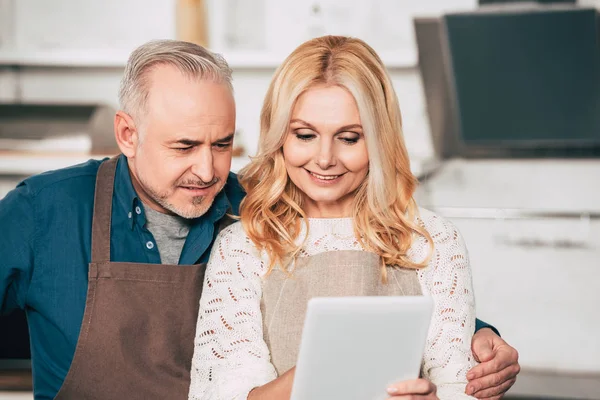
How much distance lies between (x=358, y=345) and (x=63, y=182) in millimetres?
809

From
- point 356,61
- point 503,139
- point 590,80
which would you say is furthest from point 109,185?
point 590,80

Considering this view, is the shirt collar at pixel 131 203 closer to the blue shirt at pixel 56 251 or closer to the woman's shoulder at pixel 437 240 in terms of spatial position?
the blue shirt at pixel 56 251

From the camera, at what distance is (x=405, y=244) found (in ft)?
4.98

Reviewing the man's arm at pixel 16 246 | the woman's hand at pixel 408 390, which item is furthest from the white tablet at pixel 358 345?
the man's arm at pixel 16 246

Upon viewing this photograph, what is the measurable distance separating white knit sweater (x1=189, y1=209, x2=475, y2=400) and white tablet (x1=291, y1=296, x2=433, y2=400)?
261 mm

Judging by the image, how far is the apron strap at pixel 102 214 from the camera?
1.55 m

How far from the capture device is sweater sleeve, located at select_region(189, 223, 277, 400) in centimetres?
138

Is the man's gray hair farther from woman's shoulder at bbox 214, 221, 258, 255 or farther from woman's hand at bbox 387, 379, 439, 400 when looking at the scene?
woman's hand at bbox 387, 379, 439, 400

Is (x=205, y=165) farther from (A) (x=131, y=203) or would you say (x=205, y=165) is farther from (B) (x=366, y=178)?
(B) (x=366, y=178)

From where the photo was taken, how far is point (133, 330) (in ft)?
4.98

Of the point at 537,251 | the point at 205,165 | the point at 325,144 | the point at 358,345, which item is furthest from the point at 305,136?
the point at 537,251

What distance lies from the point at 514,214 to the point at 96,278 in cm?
205

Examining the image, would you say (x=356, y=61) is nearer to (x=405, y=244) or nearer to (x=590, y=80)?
(x=405, y=244)

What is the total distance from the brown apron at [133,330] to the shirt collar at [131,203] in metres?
0.05
